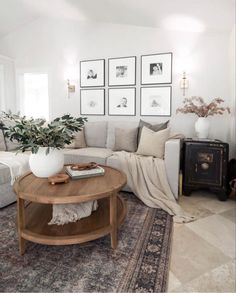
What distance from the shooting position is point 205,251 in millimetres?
1753

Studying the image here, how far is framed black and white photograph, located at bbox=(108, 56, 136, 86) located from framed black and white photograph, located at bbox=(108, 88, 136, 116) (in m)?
0.12

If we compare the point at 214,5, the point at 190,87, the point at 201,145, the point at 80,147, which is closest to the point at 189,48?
the point at 190,87

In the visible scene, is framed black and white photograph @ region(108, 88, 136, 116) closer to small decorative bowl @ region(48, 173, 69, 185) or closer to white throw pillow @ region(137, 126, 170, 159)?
white throw pillow @ region(137, 126, 170, 159)

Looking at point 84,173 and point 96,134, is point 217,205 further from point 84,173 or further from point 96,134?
point 96,134

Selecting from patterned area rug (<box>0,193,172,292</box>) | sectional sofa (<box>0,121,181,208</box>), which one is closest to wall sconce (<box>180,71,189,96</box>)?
sectional sofa (<box>0,121,181,208</box>)

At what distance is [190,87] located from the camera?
3.43 metres

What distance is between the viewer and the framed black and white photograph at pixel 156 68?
3510 millimetres

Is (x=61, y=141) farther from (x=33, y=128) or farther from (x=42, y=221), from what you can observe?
(x=42, y=221)

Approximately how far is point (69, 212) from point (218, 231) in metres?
1.31

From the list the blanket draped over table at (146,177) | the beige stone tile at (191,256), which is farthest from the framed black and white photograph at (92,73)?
the beige stone tile at (191,256)

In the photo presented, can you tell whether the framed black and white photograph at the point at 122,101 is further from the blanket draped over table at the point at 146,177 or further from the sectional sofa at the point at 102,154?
the blanket draped over table at the point at 146,177

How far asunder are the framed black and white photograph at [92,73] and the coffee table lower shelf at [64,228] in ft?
8.51

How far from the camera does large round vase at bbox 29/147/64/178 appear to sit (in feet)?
6.10

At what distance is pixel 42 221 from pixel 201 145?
2.00 m
